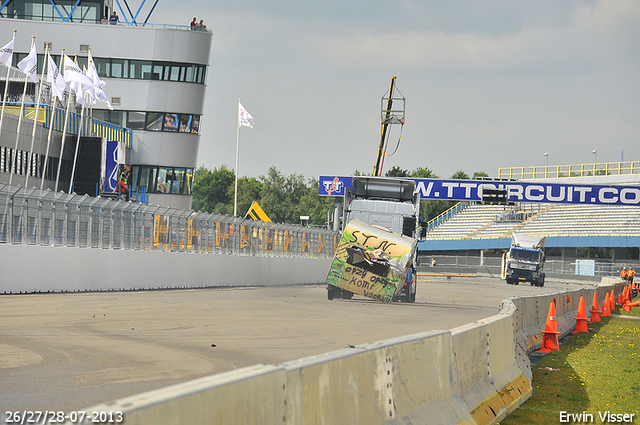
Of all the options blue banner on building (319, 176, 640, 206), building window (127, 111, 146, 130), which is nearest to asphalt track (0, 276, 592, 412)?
building window (127, 111, 146, 130)

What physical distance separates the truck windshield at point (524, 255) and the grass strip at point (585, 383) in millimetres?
40891

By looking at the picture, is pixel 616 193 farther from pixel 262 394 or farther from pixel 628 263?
pixel 262 394

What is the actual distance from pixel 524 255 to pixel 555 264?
618 inches

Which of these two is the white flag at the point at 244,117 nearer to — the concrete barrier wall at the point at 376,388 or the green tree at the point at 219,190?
the concrete barrier wall at the point at 376,388

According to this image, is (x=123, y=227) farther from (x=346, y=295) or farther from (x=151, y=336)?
(x=151, y=336)

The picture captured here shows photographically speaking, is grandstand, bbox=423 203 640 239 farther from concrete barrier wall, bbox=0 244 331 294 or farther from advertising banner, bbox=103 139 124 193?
concrete barrier wall, bbox=0 244 331 294

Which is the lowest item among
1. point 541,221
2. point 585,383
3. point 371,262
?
point 585,383

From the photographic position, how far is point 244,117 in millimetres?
59750

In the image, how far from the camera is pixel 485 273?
74.5m

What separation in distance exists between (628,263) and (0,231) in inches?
2351

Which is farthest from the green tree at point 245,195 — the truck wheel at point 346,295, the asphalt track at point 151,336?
the asphalt track at point 151,336

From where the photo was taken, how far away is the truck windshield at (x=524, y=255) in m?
57.4

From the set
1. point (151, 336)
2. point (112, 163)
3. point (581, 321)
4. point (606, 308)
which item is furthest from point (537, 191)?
point (151, 336)

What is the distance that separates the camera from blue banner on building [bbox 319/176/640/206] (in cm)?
6362
